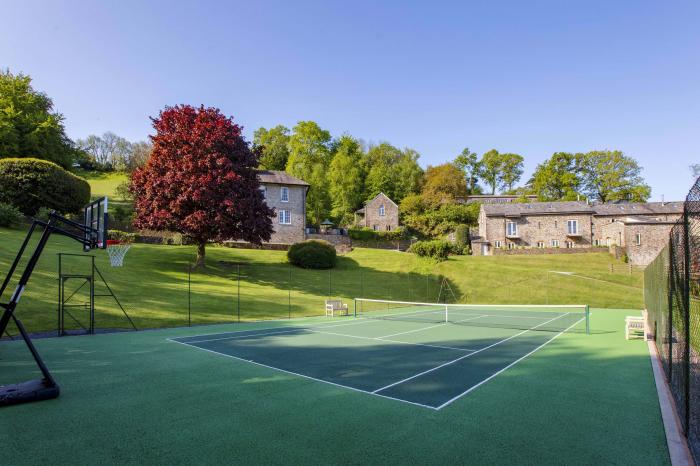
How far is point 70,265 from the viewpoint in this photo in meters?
23.6

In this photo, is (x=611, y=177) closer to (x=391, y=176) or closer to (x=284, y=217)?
(x=391, y=176)

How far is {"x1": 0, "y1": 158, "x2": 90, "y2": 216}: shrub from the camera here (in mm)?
32406

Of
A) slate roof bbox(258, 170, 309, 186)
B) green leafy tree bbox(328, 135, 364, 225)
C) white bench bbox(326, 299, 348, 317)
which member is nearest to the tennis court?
white bench bbox(326, 299, 348, 317)

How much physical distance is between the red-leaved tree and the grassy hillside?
10.8 feet

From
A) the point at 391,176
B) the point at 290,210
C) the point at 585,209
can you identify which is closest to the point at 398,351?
the point at 290,210

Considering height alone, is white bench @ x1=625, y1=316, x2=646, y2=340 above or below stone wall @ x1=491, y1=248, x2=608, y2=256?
below

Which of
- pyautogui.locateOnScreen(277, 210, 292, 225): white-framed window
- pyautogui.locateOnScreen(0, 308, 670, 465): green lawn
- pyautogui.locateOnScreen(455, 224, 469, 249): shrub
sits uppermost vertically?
pyautogui.locateOnScreen(277, 210, 292, 225): white-framed window

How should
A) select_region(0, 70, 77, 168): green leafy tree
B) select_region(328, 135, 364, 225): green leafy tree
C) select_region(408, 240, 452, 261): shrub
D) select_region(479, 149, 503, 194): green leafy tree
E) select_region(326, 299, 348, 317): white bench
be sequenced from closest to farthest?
select_region(326, 299, 348, 317): white bench < select_region(408, 240, 452, 261): shrub < select_region(0, 70, 77, 168): green leafy tree < select_region(328, 135, 364, 225): green leafy tree < select_region(479, 149, 503, 194): green leafy tree

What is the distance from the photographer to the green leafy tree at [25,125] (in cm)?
4430

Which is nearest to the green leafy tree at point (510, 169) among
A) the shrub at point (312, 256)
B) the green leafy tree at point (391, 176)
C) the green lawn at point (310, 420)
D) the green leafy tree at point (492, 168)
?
the green leafy tree at point (492, 168)

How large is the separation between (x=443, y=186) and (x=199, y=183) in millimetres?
49165

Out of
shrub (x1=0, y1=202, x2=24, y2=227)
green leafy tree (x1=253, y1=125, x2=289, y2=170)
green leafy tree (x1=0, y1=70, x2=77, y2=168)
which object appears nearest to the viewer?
shrub (x1=0, y1=202, x2=24, y2=227)

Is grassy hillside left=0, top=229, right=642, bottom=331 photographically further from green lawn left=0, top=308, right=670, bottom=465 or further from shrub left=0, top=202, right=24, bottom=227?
green lawn left=0, top=308, right=670, bottom=465

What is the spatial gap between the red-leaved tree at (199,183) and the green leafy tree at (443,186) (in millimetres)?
40847
